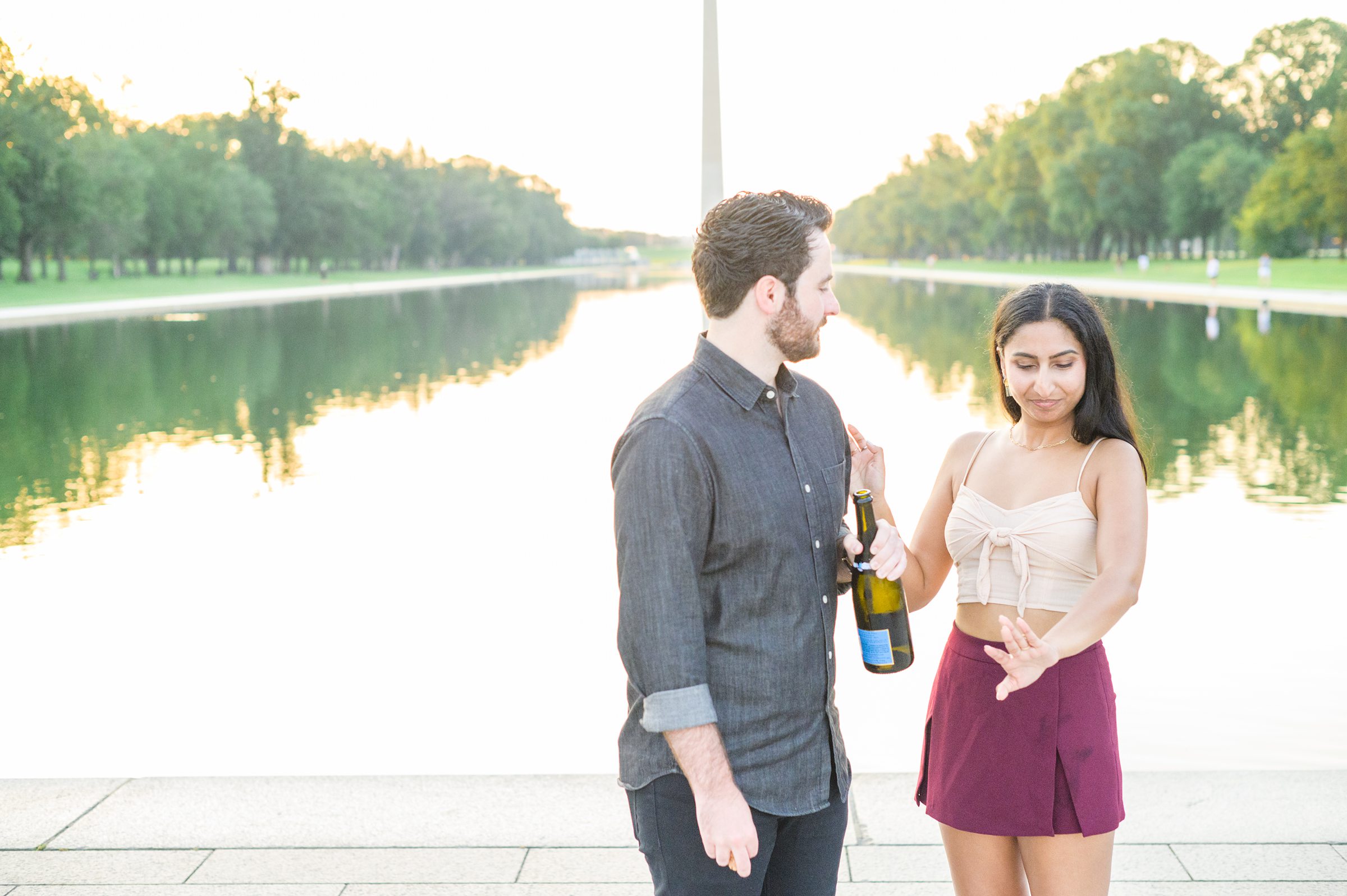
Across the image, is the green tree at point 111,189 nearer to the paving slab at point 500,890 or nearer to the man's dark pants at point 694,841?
the paving slab at point 500,890

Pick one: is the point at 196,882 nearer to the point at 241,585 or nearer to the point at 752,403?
the point at 752,403

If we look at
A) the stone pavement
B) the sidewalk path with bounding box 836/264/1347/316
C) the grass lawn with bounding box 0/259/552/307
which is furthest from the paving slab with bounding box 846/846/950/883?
the grass lawn with bounding box 0/259/552/307

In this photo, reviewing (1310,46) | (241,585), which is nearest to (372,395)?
(241,585)

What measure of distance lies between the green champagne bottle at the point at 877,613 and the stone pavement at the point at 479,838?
3.13 feet

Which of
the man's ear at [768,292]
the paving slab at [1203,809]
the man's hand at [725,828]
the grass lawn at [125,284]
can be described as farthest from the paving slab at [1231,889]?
the grass lawn at [125,284]

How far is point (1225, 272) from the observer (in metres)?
62.5

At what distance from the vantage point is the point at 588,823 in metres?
4.12

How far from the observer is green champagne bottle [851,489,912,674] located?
2947 millimetres

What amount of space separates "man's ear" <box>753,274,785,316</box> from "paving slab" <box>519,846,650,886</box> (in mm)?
1916

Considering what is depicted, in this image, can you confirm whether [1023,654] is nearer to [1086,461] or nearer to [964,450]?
[1086,461]

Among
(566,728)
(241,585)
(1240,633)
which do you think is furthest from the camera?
(241,585)

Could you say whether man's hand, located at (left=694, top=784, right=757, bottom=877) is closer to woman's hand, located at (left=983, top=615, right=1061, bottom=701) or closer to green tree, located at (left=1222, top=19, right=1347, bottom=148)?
woman's hand, located at (left=983, top=615, right=1061, bottom=701)

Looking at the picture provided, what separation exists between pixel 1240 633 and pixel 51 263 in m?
108

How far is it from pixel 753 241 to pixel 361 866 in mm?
2410
